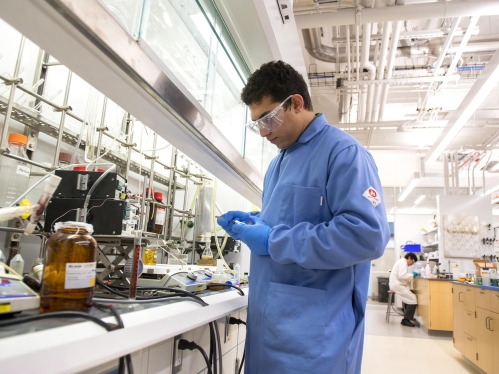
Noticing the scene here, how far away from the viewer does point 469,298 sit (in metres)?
3.61

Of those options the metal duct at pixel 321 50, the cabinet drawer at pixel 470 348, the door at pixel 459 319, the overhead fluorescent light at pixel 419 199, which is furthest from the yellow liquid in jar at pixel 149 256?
the overhead fluorescent light at pixel 419 199

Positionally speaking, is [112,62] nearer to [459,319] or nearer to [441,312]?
[459,319]

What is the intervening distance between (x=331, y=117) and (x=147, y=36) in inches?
182

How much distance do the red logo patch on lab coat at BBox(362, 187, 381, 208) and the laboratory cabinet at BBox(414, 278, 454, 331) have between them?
499 centimetres

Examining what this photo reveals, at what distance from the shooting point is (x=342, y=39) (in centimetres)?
389

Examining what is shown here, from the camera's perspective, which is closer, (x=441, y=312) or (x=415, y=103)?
(x=441, y=312)

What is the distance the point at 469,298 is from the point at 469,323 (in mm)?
243

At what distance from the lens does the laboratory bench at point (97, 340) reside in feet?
1.63

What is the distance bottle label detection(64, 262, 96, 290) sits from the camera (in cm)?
75

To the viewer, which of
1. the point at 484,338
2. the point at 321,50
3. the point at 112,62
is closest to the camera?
the point at 112,62

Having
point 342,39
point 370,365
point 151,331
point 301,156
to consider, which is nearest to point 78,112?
point 301,156

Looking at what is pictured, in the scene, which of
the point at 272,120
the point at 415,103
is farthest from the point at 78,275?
the point at 415,103

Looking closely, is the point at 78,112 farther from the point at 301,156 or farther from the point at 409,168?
the point at 409,168

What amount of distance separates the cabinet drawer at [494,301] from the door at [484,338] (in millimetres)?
67
